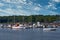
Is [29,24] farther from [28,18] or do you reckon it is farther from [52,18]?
[52,18]

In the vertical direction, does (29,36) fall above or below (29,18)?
below

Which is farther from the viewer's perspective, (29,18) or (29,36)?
(29,18)

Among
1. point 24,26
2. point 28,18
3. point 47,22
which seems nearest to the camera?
point 24,26

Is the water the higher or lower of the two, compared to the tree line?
lower

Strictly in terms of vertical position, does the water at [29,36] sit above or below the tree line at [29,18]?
Result: below

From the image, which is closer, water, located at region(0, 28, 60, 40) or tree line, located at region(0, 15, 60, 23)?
water, located at region(0, 28, 60, 40)

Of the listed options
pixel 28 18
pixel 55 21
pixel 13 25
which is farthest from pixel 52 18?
pixel 13 25

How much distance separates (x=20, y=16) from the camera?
39.7 m

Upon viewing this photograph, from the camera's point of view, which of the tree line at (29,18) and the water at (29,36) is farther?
the tree line at (29,18)

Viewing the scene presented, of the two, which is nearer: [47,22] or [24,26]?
[24,26]

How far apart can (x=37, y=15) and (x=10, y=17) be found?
15.6 feet

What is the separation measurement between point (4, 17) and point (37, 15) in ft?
18.5

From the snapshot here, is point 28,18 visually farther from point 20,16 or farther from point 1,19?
point 1,19

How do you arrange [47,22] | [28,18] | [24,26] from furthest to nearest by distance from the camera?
[47,22] → [28,18] → [24,26]
